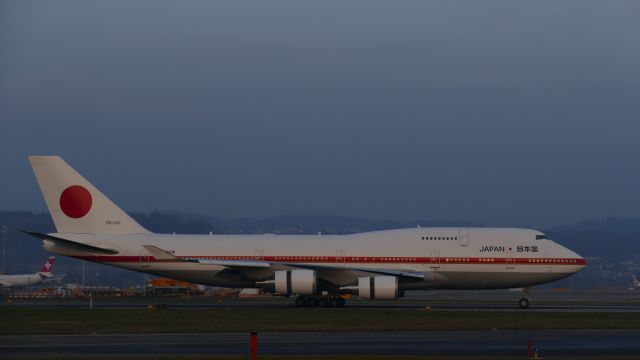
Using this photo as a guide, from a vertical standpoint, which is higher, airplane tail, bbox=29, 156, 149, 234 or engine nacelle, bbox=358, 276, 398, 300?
airplane tail, bbox=29, 156, 149, 234

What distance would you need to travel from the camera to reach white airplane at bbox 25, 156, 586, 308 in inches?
1957

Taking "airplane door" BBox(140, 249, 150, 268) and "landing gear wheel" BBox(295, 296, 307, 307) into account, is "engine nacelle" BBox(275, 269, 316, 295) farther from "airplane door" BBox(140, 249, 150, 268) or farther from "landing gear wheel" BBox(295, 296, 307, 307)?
"airplane door" BBox(140, 249, 150, 268)

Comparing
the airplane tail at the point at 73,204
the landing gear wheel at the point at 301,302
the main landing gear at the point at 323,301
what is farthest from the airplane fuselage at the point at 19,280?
the main landing gear at the point at 323,301

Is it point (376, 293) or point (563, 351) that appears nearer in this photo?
point (563, 351)

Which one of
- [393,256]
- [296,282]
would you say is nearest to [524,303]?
[393,256]

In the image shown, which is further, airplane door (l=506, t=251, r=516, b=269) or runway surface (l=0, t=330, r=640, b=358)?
airplane door (l=506, t=251, r=516, b=269)

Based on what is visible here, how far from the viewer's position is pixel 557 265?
50.4 metres

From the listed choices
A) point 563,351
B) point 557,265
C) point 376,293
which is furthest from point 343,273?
point 563,351

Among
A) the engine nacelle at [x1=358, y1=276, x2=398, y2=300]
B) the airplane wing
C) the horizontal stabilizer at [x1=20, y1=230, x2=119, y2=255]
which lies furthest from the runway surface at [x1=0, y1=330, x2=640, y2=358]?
the horizontal stabilizer at [x1=20, y1=230, x2=119, y2=255]

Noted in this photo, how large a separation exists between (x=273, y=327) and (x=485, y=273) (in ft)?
57.0

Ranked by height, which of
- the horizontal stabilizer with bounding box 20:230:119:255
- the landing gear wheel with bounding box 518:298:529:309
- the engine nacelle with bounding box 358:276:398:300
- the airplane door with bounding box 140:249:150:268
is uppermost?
the horizontal stabilizer with bounding box 20:230:119:255

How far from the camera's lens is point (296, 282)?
48.1m

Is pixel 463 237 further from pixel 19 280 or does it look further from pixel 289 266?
pixel 19 280

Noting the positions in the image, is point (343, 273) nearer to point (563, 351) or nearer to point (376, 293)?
point (376, 293)
